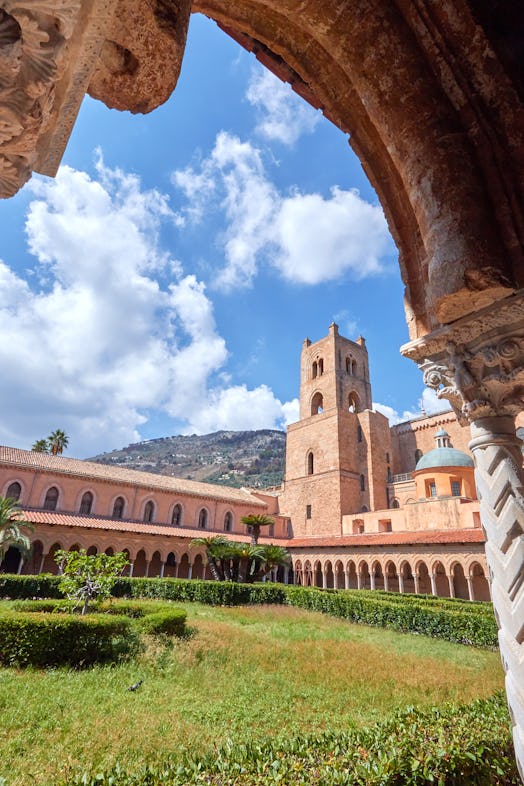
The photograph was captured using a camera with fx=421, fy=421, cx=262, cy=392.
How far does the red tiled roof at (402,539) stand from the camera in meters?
18.8

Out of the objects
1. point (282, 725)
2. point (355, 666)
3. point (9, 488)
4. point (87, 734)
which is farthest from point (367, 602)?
point (9, 488)

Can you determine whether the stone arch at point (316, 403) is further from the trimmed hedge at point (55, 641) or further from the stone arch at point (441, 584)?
the trimmed hedge at point (55, 641)

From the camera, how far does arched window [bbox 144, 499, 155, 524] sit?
28.9 meters

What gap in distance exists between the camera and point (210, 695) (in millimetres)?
6395

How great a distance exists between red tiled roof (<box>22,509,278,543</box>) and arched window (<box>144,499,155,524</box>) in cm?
136

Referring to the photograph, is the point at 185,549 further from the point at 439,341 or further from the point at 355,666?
the point at 439,341

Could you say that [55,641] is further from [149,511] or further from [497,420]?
[149,511]

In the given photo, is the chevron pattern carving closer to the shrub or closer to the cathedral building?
the shrub

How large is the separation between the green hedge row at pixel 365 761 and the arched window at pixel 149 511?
26519mm

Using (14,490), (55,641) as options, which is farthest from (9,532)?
(55,641)

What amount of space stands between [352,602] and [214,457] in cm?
12318

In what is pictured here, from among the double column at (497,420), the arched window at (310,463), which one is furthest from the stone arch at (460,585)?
the double column at (497,420)

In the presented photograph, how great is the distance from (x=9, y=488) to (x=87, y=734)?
891 inches

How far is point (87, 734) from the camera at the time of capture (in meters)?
4.69
